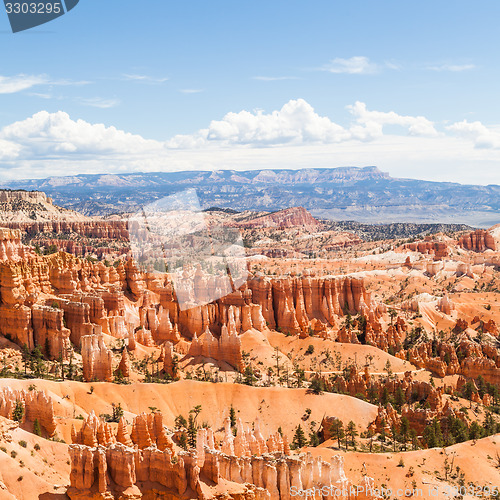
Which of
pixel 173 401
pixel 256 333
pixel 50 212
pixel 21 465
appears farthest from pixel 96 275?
pixel 50 212

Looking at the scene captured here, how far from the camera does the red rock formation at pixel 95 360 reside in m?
56.8

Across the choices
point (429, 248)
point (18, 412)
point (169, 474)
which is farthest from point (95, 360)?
point (429, 248)

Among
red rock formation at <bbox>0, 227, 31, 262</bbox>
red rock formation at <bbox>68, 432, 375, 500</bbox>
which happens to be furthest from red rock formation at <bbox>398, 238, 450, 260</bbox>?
red rock formation at <bbox>68, 432, 375, 500</bbox>

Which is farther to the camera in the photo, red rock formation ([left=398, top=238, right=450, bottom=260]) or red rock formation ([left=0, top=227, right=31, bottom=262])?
red rock formation ([left=398, top=238, right=450, bottom=260])

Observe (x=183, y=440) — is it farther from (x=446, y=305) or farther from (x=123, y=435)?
(x=446, y=305)

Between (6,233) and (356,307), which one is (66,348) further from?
(356,307)

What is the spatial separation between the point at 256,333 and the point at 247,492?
44642mm

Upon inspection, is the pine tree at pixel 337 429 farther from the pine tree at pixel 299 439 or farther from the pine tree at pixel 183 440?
the pine tree at pixel 183 440

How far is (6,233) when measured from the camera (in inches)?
3189

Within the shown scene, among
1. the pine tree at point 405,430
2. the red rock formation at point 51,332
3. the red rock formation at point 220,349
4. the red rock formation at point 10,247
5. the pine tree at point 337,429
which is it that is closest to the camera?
the pine tree at point 337,429

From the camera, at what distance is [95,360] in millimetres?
57188

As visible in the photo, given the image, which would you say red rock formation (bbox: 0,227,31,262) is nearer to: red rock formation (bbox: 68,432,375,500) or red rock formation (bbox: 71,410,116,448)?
red rock formation (bbox: 71,410,116,448)

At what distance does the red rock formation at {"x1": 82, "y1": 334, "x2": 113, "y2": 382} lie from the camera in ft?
186

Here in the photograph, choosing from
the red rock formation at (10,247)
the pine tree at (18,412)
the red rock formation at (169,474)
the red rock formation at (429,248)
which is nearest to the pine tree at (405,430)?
the red rock formation at (169,474)
